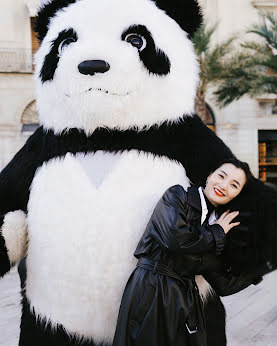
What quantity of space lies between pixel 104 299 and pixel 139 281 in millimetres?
219

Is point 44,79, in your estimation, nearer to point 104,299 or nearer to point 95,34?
point 95,34

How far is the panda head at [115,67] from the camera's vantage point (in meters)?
1.54

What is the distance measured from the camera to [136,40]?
1628 millimetres

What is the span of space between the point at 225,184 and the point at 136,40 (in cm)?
65

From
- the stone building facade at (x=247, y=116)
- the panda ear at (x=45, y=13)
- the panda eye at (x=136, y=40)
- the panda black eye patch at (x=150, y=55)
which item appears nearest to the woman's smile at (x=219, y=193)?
the panda black eye patch at (x=150, y=55)

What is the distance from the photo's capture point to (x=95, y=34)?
5.28 ft

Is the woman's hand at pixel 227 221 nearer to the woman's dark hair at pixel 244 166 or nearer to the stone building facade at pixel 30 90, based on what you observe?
the woman's dark hair at pixel 244 166

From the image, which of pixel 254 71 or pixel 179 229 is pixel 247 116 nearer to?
pixel 254 71

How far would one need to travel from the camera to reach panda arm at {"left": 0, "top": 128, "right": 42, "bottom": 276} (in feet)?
5.74

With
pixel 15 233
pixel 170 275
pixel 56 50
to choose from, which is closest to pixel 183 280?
pixel 170 275

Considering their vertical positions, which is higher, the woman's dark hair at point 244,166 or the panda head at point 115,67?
the panda head at point 115,67

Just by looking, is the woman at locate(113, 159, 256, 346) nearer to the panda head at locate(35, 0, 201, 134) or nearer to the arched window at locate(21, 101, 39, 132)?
the panda head at locate(35, 0, 201, 134)

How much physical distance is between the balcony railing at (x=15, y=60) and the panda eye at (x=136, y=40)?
45.2 ft

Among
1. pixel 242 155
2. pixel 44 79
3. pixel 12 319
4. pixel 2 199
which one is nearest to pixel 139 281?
pixel 2 199
